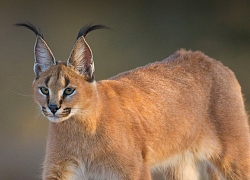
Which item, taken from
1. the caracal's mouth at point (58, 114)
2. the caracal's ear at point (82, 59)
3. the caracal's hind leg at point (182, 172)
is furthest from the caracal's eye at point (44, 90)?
the caracal's hind leg at point (182, 172)

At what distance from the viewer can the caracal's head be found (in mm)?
5523

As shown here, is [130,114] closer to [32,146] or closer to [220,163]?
[220,163]

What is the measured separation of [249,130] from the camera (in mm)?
6879

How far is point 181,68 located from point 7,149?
3.50 metres

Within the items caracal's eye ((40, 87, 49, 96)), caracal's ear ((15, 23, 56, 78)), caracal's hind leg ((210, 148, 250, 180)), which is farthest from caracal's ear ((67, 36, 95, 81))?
caracal's hind leg ((210, 148, 250, 180))

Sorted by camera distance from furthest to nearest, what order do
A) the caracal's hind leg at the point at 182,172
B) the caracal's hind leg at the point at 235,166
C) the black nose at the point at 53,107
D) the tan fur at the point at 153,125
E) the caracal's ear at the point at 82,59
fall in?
the caracal's hind leg at the point at 182,172 < the caracal's hind leg at the point at 235,166 < the tan fur at the point at 153,125 < the caracal's ear at the point at 82,59 < the black nose at the point at 53,107

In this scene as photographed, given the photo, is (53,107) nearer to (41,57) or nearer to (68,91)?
(68,91)

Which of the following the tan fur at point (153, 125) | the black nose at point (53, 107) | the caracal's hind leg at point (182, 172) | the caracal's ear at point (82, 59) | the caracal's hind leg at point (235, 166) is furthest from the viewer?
the caracal's hind leg at point (182, 172)

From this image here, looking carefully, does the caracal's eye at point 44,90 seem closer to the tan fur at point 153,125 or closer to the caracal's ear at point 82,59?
the tan fur at point 153,125

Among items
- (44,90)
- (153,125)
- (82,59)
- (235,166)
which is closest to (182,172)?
(235,166)

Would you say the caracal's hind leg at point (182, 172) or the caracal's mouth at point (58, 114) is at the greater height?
the caracal's mouth at point (58, 114)

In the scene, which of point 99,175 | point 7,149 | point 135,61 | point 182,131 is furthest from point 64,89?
point 135,61

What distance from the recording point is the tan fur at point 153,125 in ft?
19.0

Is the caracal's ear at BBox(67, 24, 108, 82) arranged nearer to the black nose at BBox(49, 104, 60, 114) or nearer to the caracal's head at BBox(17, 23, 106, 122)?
the caracal's head at BBox(17, 23, 106, 122)
